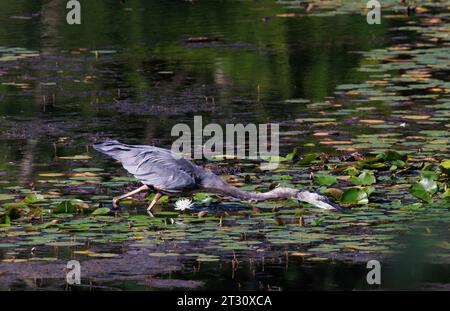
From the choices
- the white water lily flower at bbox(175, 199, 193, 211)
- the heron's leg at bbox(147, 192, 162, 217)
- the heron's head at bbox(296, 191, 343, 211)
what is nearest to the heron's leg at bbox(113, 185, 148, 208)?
the heron's leg at bbox(147, 192, 162, 217)

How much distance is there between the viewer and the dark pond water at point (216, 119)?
22.8 ft

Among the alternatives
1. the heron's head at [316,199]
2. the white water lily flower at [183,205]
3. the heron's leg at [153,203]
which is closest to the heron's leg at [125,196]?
the heron's leg at [153,203]

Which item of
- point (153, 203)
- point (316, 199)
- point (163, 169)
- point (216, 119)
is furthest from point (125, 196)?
point (216, 119)

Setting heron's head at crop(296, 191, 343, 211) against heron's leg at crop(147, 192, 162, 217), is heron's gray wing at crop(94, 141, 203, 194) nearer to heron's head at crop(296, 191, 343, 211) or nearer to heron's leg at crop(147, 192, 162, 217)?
heron's leg at crop(147, 192, 162, 217)

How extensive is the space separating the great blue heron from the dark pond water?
13 centimetres

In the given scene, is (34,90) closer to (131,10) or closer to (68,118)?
(68,118)

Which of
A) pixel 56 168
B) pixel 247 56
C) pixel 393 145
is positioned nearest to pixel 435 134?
pixel 393 145

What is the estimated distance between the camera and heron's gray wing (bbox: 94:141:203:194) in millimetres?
8117

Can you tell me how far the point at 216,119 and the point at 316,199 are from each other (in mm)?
3712

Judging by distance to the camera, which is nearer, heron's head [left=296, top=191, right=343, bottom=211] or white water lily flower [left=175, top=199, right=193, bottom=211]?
heron's head [left=296, top=191, right=343, bottom=211]

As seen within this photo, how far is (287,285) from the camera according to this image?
655 centimetres

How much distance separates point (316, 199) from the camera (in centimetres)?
798

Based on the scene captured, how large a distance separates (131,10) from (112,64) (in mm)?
4499

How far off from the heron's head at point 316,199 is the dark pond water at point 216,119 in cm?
9
